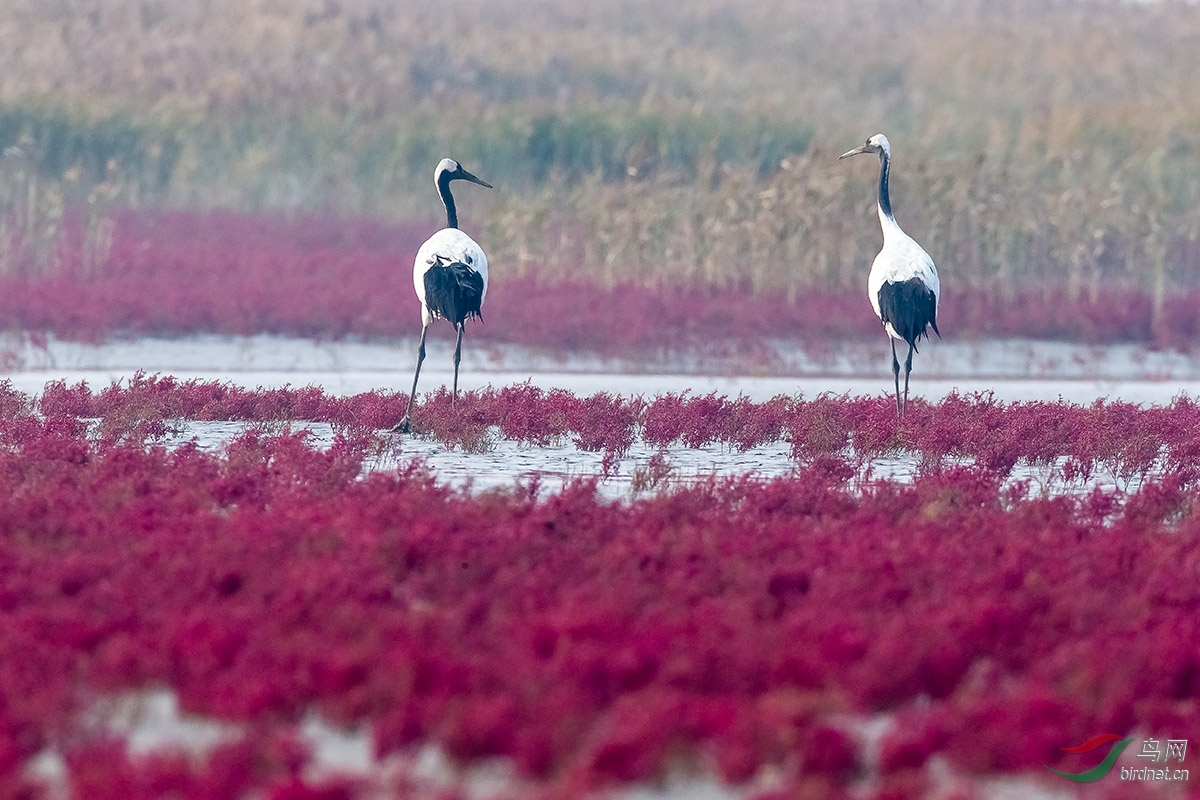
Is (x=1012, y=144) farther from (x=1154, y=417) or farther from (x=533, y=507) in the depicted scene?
(x=533, y=507)

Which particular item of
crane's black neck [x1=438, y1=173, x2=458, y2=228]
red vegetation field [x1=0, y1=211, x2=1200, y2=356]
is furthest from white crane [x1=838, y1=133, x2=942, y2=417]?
red vegetation field [x1=0, y1=211, x2=1200, y2=356]

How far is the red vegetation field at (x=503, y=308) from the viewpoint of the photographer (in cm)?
1961

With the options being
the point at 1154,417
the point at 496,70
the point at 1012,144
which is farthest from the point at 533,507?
the point at 496,70

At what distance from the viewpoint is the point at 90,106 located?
28.2m

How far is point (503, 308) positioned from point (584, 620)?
14423 mm

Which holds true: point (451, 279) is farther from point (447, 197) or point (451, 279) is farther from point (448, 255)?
point (447, 197)

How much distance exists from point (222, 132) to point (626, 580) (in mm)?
23721

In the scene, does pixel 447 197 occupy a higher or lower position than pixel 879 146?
lower

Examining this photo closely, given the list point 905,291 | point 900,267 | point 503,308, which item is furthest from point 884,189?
point 503,308

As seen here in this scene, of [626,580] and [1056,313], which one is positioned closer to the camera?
[626,580]

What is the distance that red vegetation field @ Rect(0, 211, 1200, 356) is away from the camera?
64.3 ft

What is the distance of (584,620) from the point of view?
6023 millimetres

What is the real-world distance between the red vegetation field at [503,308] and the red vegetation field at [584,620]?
9.57 meters

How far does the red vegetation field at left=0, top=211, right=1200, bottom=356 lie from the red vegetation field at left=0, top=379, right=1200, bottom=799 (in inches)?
377
